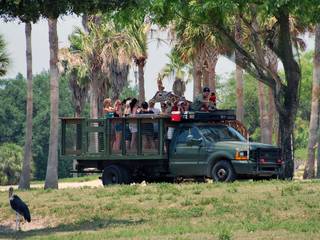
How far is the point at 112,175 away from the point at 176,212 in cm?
837

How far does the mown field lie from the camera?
2023 cm

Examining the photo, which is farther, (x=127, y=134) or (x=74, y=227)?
(x=127, y=134)

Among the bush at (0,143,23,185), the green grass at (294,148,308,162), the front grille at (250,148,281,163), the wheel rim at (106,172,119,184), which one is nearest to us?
the front grille at (250,148,281,163)

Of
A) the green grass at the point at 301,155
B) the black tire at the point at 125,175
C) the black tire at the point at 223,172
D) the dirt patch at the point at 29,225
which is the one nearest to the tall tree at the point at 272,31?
the black tire at the point at 223,172

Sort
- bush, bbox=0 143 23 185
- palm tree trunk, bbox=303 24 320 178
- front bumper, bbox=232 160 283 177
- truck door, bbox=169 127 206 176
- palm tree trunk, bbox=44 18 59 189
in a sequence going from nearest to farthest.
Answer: front bumper, bbox=232 160 283 177, truck door, bbox=169 127 206 176, palm tree trunk, bbox=303 24 320 178, palm tree trunk, bbox=44 18 59 189, bush, bbox=0 143 23 185

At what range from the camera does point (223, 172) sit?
29.9 metres

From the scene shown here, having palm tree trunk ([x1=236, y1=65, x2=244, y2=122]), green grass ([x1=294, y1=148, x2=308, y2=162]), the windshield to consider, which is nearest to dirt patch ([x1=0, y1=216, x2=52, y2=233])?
the windshield

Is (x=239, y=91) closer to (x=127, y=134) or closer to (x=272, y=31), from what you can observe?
(x=272, y=31)

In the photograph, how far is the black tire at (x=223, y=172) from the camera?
29.7 metres

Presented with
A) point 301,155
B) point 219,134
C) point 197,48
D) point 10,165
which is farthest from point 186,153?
point 301,155

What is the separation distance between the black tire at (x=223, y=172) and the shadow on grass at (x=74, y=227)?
6.23 meters

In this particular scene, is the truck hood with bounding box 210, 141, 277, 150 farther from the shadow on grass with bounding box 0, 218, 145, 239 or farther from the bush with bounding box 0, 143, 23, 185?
the bush with bounding box 0, 143, 23, 185

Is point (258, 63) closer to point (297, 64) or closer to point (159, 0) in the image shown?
point (297, 64)

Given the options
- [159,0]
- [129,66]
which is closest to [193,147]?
[159,0]
